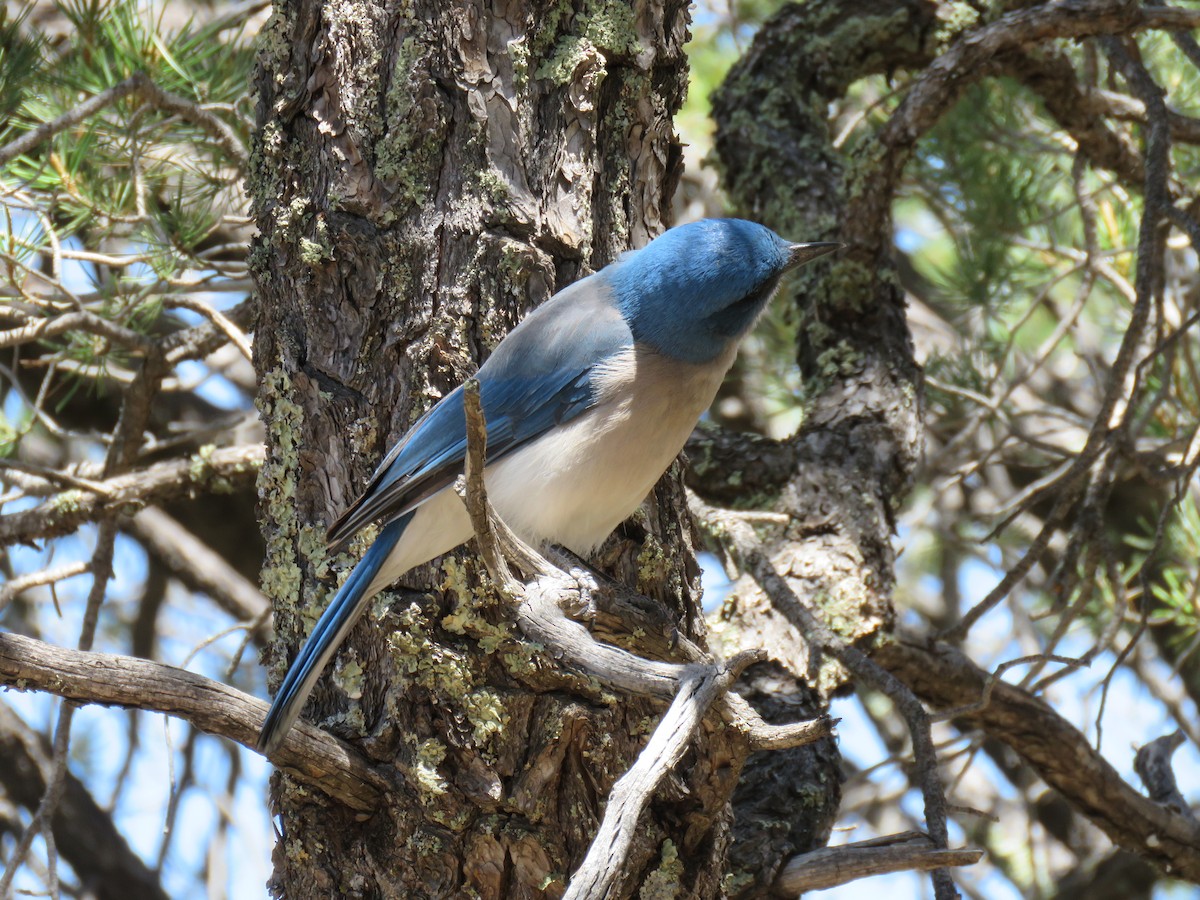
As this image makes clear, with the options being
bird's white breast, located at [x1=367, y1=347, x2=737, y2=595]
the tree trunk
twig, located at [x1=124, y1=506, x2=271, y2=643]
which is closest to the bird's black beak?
bird's white breast, located at [x1=367, y1=347, x2=737, y2=595]

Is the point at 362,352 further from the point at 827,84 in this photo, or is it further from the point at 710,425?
the point at 827,84

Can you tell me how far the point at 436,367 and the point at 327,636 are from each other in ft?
2.01

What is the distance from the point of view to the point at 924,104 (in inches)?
153

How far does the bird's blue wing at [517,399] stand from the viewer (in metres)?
2.77

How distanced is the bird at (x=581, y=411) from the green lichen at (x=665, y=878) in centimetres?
70

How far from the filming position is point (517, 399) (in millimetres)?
3143

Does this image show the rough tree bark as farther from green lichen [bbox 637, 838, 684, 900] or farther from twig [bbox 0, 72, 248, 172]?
twig [bbox 0, 72, 248, 172]

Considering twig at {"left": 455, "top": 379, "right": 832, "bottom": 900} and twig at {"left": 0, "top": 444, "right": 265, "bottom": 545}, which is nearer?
twig at {"left": 455, "top": 379, "right": 832, "bottom": 900}

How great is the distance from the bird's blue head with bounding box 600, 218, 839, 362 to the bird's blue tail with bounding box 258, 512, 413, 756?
32.4 inches

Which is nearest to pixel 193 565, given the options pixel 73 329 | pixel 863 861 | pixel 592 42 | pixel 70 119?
pixel 73 329

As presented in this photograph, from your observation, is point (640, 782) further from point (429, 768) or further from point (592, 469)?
point (592, 469)

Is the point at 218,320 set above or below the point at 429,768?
above

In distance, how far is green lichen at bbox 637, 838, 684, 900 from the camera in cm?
275

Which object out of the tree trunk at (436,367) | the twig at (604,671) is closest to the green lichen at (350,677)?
the tree trunk at (436,367)
